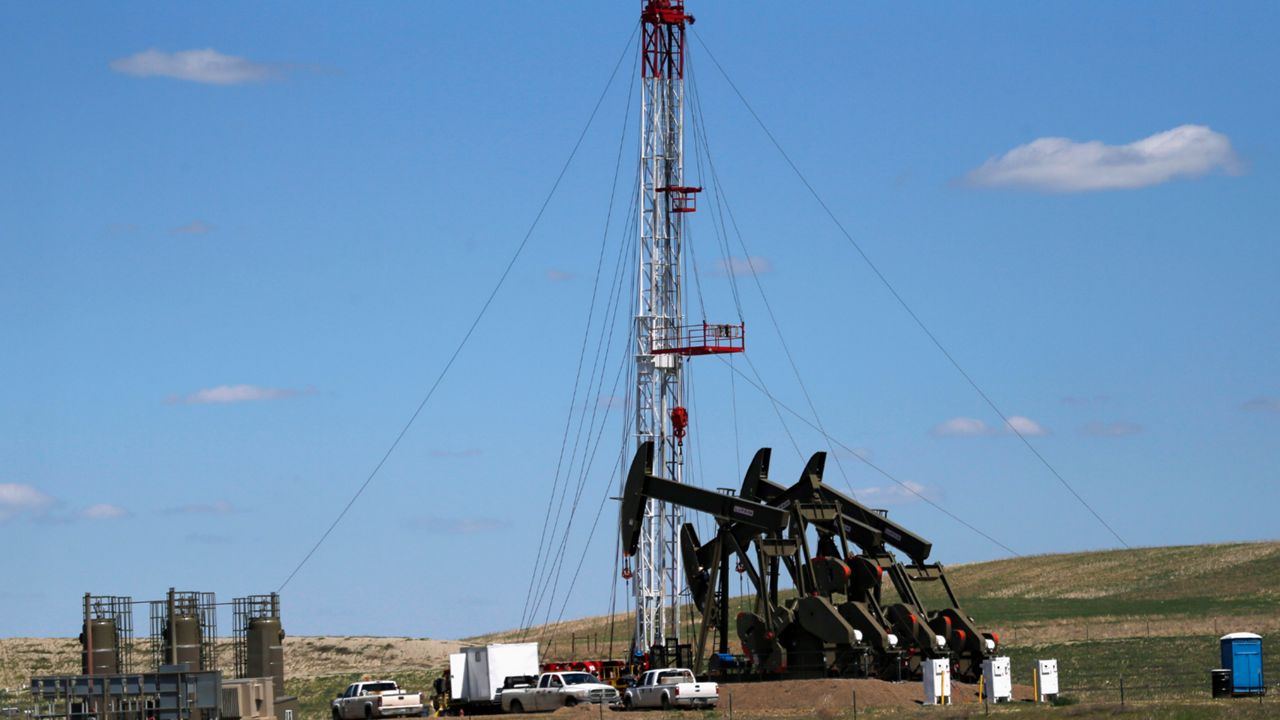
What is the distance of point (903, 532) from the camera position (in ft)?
169

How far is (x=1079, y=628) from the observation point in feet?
250

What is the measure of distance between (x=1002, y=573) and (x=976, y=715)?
2774 inches

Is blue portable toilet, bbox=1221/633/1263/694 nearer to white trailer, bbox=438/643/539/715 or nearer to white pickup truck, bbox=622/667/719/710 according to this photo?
white pickup truck, bbox=622/667/719/710

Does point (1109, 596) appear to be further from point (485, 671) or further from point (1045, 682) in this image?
point (485, 671)

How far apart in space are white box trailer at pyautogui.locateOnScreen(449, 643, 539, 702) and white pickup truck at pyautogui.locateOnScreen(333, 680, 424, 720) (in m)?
1.23

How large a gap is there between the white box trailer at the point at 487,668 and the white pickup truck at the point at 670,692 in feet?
14.1

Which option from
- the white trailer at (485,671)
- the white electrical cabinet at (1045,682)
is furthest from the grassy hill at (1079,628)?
the white trailer at (485,671)

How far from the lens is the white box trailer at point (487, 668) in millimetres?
48781

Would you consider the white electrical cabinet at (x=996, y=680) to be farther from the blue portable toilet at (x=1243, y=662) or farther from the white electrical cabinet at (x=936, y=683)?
the blue portable toilet at (x=1243, y=662)

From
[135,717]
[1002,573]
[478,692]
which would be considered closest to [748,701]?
[478,692]

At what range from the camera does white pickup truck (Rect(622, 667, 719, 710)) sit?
43.9m

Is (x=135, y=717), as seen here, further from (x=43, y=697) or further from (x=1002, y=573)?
(x=1002, y=573)

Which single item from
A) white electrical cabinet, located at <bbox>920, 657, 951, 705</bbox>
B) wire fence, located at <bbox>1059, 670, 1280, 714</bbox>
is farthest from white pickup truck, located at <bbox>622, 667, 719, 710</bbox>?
wire fence, located at <bbox>1059, 670, 1280, 714</bbox>

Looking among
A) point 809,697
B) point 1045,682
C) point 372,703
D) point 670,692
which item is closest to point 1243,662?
point 1045,682
